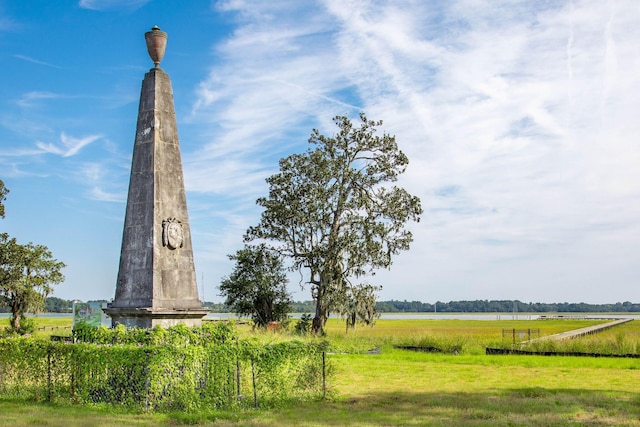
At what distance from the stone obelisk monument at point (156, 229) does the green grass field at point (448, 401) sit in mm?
2130

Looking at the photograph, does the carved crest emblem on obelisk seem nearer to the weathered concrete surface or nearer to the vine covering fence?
the weathered concrete surface

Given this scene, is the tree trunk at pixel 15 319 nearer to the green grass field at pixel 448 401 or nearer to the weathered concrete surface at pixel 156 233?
the green grass field at pixel 448 401

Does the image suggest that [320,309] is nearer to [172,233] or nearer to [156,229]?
[172,233]

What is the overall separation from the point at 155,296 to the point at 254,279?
25.1 metres

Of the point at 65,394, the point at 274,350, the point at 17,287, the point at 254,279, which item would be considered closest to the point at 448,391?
the point at 274,350

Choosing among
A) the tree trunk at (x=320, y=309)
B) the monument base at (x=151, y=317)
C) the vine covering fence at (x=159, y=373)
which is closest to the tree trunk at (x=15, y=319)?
the tree trunk at (x=320, y=309)

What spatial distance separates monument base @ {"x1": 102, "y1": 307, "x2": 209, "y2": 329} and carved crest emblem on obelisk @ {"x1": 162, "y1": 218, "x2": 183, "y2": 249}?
131 cm

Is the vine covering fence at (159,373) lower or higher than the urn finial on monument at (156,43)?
lower

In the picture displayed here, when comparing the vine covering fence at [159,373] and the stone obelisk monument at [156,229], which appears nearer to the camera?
the vine covering fence at [159,373]

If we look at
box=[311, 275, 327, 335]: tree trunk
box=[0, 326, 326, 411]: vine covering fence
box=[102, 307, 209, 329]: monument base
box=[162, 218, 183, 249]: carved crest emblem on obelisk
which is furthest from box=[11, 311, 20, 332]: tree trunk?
box=[162, 218, 183, 249]: carved crest emblem on obelisk

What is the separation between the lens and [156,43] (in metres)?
13.6

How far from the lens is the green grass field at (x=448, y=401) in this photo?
1059 cm

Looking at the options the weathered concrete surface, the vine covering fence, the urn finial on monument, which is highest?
the urn finial on monument

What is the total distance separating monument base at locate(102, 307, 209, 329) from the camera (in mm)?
12250
